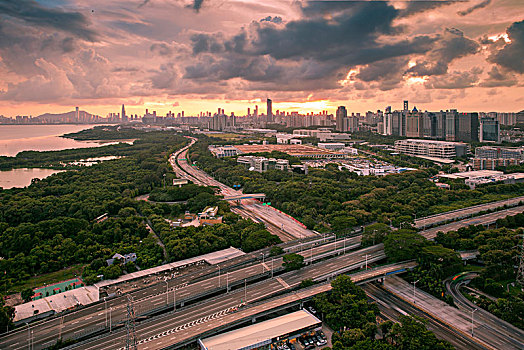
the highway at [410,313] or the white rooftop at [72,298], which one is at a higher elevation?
the white rooftop at [72,298]

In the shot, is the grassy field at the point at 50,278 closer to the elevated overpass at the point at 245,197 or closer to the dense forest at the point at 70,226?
the dense forest at the point at 70,226

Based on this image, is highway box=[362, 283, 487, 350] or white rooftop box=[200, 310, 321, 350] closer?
white rooftop box=[200, 310, 321, 350]

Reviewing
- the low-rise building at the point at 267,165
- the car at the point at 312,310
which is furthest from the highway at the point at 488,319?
the low-rise building at the point at 267,165

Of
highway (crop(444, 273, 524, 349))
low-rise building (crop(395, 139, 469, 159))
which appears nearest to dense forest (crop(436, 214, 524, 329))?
highway (crop(444, 273, 524, 349))

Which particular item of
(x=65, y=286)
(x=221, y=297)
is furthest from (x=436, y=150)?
(x=65, y=286)

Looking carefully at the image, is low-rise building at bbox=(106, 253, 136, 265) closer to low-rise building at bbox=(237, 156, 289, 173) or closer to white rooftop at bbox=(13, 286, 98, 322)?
white rooftop at bbox=(13, 286, 98, 322)

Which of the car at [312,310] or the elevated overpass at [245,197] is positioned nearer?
the car at [312,310]

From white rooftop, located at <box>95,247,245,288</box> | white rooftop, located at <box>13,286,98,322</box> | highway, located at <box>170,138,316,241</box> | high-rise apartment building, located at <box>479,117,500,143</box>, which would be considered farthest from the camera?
high-rise apartment building, located at <box>479,117,500,143</box>
